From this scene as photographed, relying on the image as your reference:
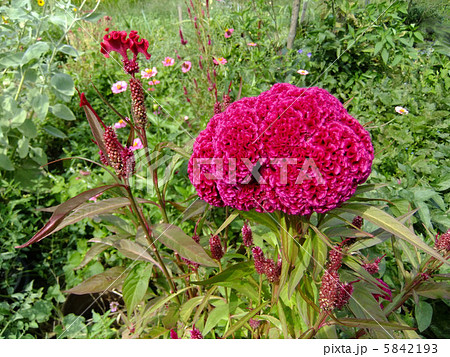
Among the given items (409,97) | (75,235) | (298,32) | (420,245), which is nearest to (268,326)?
(420,245)

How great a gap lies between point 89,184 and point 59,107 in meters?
0.58

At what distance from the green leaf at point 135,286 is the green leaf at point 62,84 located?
4.22 feet

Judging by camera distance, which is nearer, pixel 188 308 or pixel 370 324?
pixel 370 324

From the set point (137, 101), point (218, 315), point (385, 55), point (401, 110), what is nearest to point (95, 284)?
point (218, 315)

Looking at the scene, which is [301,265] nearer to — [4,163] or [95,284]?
[95,284]

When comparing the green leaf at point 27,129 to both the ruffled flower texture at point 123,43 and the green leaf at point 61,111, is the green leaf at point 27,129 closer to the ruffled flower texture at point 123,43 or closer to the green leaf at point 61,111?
the green leaf at point 61,111

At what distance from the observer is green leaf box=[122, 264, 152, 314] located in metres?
1.05

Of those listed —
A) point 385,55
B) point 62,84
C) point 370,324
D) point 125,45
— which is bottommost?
point 385,55

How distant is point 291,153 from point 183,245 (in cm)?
42

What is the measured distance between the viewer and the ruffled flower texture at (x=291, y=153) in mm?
749

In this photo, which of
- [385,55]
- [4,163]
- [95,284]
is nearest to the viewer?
[95,284]

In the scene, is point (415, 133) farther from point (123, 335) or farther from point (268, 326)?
point (123, 335)

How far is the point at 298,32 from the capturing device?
3.30m

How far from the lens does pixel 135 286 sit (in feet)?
3.53
